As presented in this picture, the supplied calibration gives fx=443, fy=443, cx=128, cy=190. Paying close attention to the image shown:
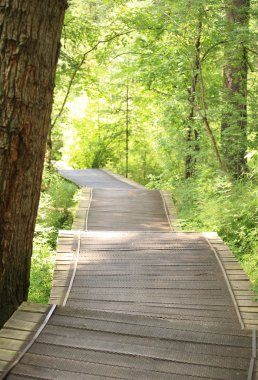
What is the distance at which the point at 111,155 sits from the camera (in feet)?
61.7

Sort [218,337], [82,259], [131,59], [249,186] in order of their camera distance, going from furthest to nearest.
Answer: [131,59] → [249,186] → [82,259] → [218,337]

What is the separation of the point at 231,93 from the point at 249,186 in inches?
85.1

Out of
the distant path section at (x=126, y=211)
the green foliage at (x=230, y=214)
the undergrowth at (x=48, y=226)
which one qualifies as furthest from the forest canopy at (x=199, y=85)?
the undergrowth at (x=48, y=226)

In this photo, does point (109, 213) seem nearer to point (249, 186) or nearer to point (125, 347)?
point (249, 186)

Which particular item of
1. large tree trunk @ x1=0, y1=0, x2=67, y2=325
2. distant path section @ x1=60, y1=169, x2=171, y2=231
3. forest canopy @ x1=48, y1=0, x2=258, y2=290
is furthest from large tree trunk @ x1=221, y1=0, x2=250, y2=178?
large tree trunk @ x1=0, y1=0, x2=67, y2=325

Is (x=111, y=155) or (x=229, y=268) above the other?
(x=111, y=155)

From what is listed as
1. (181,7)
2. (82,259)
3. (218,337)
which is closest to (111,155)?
(181,7)

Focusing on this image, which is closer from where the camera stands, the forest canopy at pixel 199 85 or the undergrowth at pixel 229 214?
the undergrowth at pixel 229 214

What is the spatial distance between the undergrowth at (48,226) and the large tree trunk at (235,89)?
365cm

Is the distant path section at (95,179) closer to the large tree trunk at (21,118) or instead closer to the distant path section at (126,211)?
the distant path section at (126,211)

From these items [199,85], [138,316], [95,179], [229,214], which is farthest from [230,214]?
[95,179]

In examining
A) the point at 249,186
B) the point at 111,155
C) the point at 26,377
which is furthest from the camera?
the point at 111,155

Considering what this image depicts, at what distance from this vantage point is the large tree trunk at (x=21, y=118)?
2.67m

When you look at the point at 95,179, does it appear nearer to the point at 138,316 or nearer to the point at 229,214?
the point at 229,214
